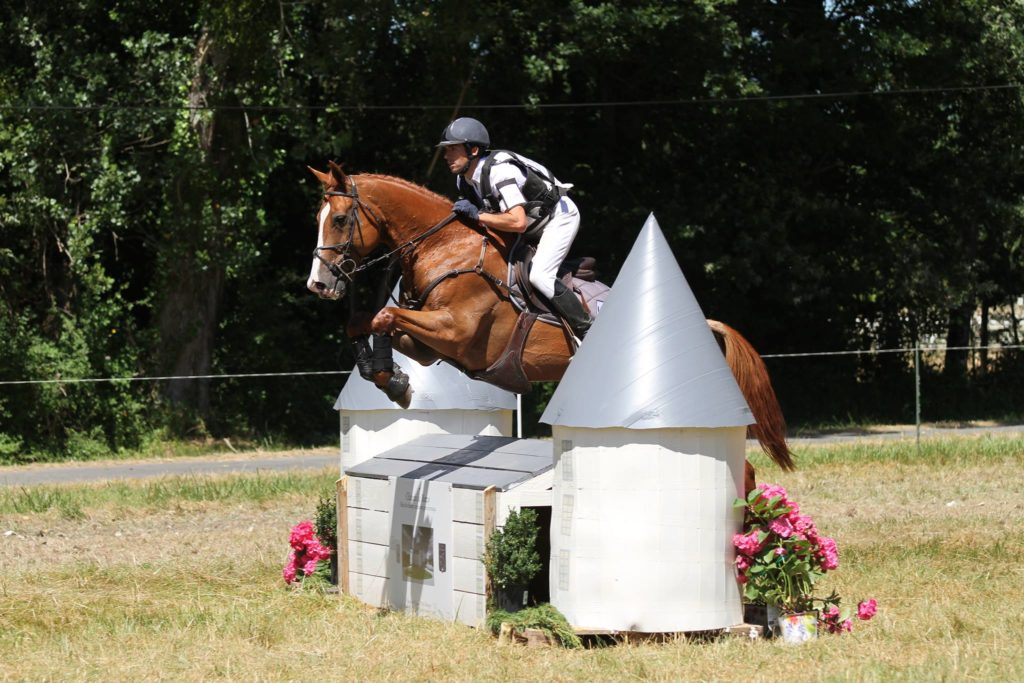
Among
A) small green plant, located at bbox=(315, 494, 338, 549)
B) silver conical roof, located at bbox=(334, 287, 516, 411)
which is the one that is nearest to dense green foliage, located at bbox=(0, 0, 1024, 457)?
silver conical roof, located at bbox=(334, 287, 516, 411)

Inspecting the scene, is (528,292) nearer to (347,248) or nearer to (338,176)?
(347,248)

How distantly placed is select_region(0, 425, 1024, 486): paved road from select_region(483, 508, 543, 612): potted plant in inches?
350

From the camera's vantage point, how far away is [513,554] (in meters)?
6.80

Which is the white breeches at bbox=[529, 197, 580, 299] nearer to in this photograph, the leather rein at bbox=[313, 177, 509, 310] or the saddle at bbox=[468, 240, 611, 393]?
the saddle at bbox=[468, 240, 611, 393]

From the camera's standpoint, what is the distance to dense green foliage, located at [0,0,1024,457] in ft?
60.4

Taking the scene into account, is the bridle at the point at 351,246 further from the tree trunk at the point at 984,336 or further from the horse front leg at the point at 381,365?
the tree trunk at the point at 984,336

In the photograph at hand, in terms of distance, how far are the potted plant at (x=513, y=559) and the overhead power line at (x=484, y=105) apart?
40.8 feet

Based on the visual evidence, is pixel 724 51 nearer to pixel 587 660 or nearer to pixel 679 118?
pixel 679 118

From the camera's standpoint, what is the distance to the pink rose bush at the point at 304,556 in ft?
28.2

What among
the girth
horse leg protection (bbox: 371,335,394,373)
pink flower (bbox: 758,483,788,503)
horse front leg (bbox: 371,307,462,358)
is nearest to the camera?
pink flower (bbox: 758,483,788,503)

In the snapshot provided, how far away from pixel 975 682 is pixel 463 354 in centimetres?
328

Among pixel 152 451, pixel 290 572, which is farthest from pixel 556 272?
pixel 152 451

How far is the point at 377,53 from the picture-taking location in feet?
66.0

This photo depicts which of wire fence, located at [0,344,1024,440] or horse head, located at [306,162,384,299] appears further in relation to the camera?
wire fence, located at [0,344,1024,440]
